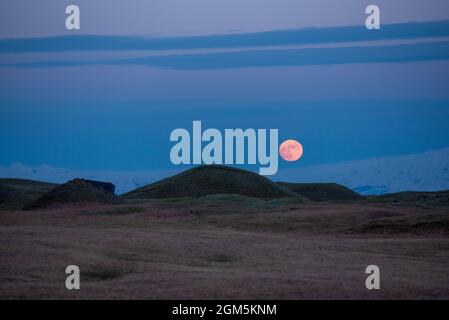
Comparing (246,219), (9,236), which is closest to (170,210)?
(246,219)

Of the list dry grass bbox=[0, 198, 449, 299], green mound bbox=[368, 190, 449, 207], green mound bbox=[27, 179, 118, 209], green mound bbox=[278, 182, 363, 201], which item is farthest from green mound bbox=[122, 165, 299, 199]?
dry grass bbox=[0, 198, 449, 299]

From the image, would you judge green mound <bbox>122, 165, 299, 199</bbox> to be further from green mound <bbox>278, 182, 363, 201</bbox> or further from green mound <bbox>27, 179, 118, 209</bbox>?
green mound <bbox>278, 182, 363, 201</bbox>

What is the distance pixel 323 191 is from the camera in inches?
2176

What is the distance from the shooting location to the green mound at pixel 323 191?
53362mm

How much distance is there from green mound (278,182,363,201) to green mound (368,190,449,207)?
6214mm

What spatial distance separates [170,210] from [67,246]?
12074mm

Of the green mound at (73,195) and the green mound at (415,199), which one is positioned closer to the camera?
the green mound at (73,195)

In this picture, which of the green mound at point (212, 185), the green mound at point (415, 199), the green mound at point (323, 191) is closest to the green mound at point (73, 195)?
the green mound at point (212, 185)

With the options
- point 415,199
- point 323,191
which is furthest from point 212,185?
point 323,191

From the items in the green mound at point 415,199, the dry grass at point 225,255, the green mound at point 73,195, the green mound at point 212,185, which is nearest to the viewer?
the dry grass at point 225,255

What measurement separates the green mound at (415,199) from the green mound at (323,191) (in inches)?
245

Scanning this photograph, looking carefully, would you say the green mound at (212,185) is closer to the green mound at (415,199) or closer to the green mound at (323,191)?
the green mound at (415,199)
